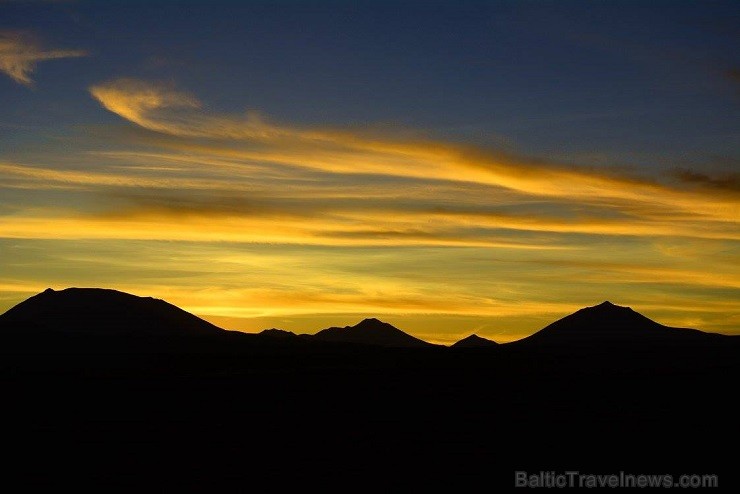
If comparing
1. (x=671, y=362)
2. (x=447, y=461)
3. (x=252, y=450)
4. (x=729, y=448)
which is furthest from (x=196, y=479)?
(x=671, y=362)

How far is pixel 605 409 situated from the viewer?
230 ft

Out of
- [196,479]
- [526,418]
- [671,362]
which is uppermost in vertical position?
[671,362]

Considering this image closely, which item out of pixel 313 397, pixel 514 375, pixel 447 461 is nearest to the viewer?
pixel 447 461

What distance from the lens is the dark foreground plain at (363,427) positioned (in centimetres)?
4991

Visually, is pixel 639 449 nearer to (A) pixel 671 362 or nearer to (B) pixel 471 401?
(B) pixel 471 401

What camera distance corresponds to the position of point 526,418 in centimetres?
6644

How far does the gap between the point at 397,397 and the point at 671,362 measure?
6405cm

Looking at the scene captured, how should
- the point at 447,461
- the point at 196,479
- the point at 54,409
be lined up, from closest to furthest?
the point at 196,479, the point at 447,461, the point at 54,409

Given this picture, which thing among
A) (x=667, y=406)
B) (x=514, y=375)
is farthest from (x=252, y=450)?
(x=514, y=375)

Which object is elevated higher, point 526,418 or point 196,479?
point 526,418

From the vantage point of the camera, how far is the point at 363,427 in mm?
62844

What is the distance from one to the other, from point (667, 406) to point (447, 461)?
28.3m

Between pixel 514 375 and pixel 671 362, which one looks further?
pixel 671 362

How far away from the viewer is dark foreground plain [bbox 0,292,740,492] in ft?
164
